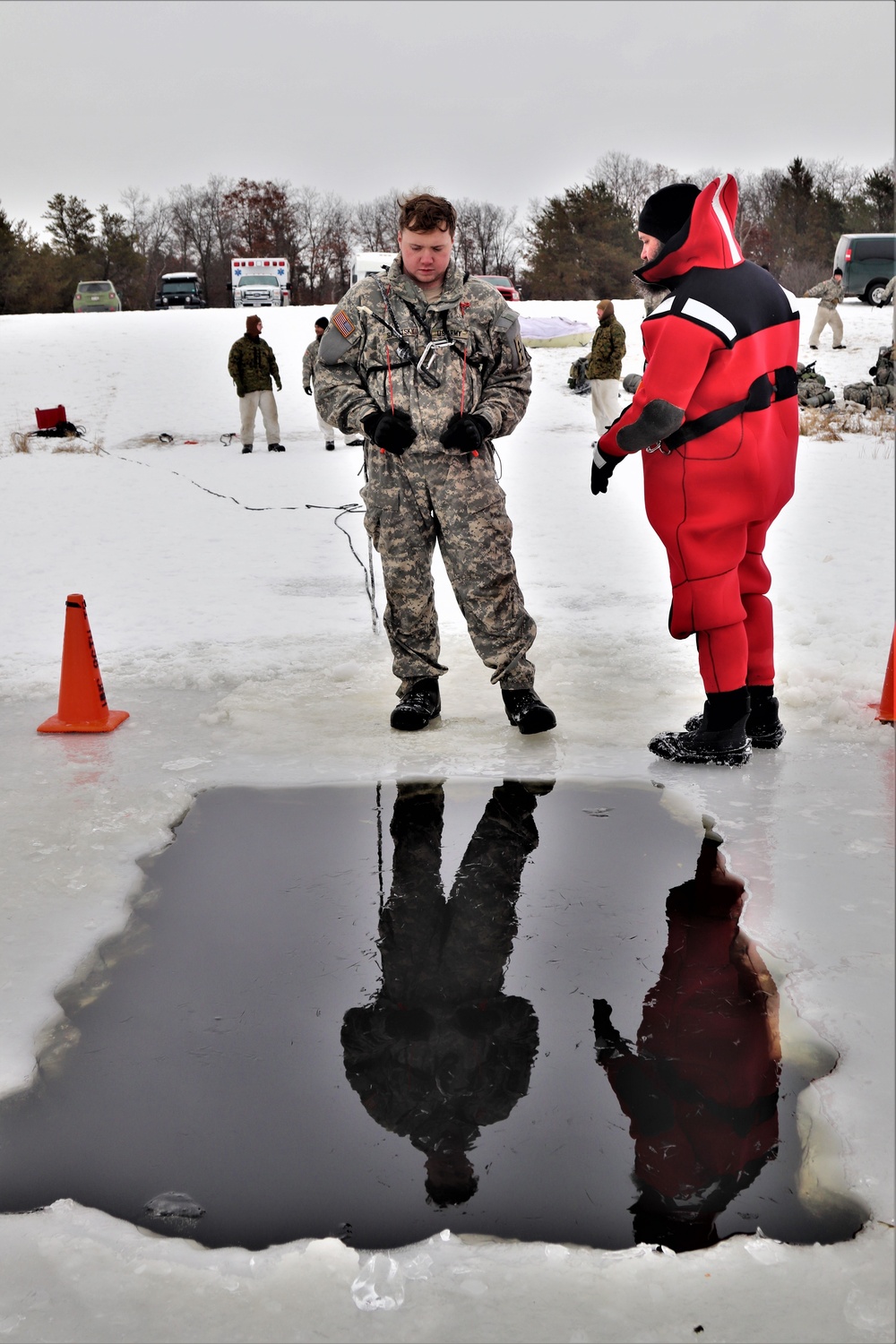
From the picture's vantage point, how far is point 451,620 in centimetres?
637

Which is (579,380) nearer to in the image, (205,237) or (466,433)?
(466,433)

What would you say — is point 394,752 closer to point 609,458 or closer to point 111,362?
point 609,458

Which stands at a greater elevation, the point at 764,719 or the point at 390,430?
the point at 390,430

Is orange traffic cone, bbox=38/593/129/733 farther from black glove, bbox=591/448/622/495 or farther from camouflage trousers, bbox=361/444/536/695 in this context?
black glove, bbox=591/448/622/495

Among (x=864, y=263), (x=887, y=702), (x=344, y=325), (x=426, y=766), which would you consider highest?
(x=864, y=263)

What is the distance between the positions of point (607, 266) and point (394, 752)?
4309 centimetres

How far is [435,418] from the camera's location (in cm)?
425

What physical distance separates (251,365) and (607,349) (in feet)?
14.8

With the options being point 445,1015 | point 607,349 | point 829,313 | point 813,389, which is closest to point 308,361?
point 607,349

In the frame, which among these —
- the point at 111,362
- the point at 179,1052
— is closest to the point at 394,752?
the point at 179,1052

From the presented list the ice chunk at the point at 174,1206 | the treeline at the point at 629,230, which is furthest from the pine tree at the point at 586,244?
the ice chunk at the point at 174,1206

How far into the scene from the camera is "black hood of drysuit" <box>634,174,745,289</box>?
12.0ft

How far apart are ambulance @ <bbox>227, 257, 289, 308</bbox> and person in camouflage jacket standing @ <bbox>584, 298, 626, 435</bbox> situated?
17320 millimetres

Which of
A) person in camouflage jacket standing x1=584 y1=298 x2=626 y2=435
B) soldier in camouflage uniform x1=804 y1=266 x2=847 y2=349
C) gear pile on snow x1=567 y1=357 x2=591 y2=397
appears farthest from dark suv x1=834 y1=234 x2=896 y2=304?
person in camouflage jacket standing x1=584 y1=298 x2=626 y2=435
